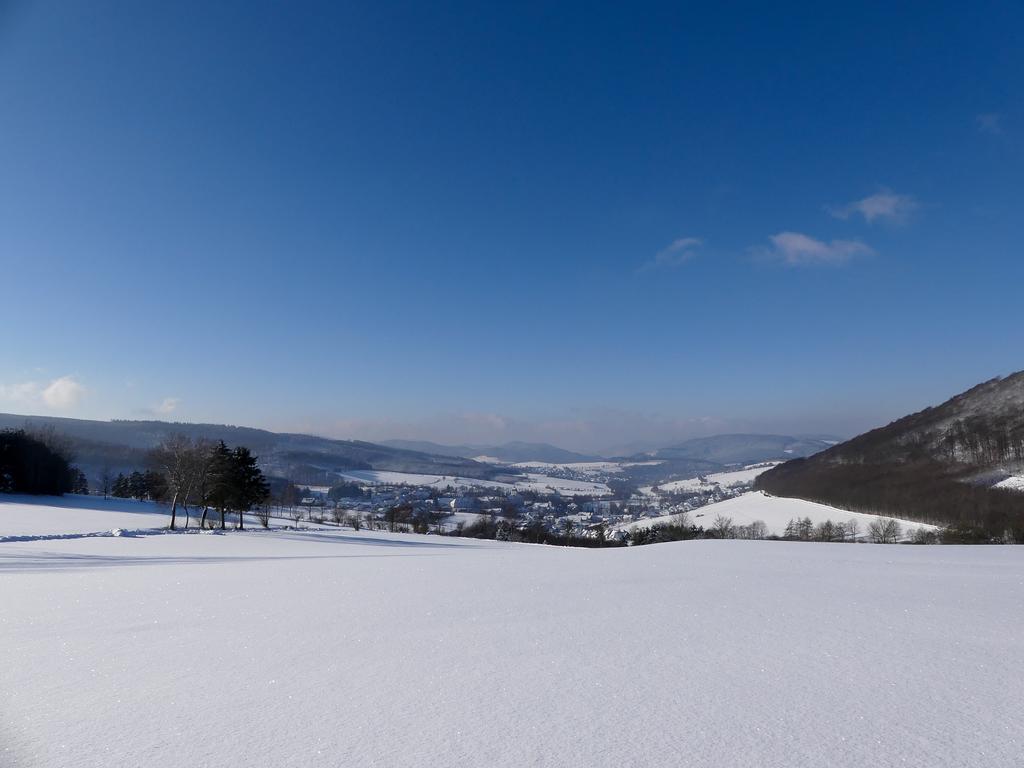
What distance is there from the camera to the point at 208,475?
3866 cm

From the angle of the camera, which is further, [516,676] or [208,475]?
[208,475]

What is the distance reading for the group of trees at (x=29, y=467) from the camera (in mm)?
56094

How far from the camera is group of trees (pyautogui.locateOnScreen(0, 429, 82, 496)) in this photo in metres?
56.1

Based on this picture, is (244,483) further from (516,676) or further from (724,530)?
(724,530)

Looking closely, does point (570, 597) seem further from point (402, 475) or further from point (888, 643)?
point (402, 475)

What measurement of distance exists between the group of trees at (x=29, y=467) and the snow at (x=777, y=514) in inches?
2602

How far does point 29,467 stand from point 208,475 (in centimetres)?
→ 3526

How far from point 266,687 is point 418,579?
6.37 m

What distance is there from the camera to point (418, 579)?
10406mm

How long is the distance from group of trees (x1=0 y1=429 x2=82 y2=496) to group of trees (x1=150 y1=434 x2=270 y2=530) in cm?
2888

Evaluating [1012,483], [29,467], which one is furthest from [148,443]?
[1012,483]

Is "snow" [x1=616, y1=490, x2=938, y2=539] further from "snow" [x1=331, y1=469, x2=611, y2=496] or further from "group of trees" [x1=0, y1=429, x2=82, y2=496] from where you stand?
"snow" [x1=331, y1=469, x2=611, y2=496]

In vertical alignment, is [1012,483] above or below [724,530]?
above

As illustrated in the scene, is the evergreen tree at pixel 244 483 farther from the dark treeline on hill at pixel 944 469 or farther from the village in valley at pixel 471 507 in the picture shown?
the dark treeline on hill at pixel 944 469
